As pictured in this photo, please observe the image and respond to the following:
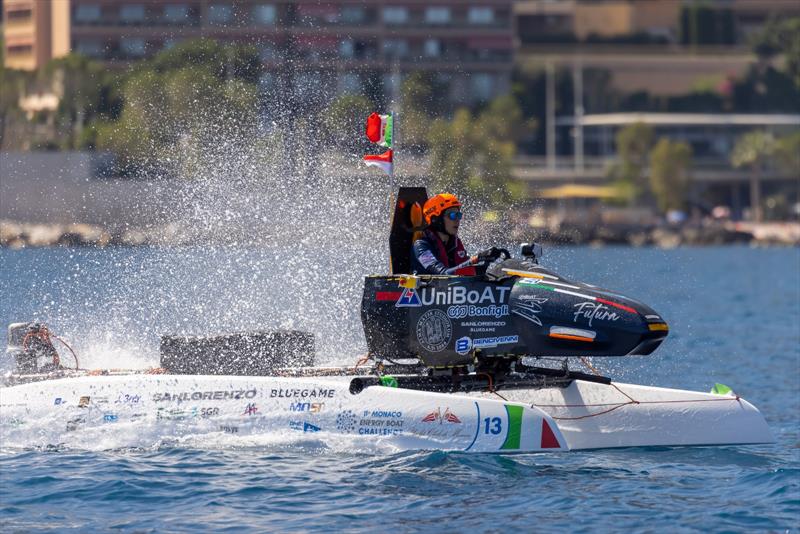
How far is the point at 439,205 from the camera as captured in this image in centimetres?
1442

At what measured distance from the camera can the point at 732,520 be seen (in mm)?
11383

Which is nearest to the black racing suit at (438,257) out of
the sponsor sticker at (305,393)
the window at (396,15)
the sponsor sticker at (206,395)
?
the sponsor sticker at (305,393)

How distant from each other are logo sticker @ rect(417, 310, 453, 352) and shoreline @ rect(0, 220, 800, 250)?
1737 centimetres

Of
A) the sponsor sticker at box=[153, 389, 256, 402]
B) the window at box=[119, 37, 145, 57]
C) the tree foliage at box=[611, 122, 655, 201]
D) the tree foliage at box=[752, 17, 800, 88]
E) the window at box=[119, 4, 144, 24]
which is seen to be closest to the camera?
the sponsor sticker at box=[153, 389, 256, 402]

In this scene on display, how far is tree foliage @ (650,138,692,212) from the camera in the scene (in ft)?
301

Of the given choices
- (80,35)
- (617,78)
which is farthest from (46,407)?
(617,78)

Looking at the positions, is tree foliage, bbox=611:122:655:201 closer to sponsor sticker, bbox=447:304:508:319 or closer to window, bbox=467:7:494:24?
window, bbox=467:7:494:24

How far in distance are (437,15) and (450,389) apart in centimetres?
6802

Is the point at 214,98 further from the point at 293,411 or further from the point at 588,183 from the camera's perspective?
the point at 588,183

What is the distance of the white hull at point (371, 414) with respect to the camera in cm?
1328

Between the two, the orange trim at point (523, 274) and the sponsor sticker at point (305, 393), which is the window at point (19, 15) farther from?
the orange trim at point (523, 274)

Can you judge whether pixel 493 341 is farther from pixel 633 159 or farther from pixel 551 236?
pixel 633 159

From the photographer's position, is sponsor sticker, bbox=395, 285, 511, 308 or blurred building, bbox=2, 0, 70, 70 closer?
sponsor sticker, bbox=395, 285, 511, 308

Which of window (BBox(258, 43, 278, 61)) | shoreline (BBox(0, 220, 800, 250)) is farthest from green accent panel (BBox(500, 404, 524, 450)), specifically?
window (BBox(258, 43, 278, 61))
